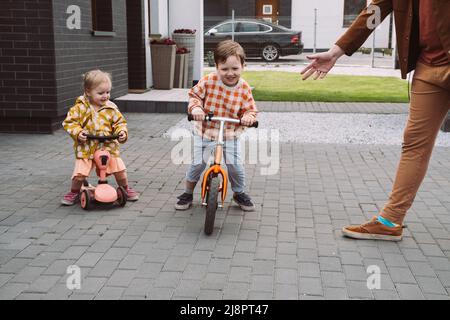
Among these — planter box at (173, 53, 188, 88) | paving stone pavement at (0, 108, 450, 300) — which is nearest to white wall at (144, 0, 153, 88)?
planter box at (173, 53, 188, 88)

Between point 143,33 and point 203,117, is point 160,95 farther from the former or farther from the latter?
point 203,117

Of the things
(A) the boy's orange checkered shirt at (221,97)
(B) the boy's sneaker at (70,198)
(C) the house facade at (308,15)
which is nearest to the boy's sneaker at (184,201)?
(A) the boy's orange checkered shirt at (221,97)

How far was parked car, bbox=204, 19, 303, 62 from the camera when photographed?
25297 mm

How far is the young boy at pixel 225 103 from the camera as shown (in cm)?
475

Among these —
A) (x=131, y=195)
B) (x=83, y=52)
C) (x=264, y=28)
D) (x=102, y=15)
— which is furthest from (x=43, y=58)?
(x=264, y=28)

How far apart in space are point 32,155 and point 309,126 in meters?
4.39

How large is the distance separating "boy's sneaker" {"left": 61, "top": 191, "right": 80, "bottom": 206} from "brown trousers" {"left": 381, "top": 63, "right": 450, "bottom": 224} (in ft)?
9.12

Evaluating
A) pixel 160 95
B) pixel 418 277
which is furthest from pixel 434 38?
pixel 160 95

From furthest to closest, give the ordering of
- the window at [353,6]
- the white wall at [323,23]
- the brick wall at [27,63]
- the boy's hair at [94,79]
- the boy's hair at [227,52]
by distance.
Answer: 1. the window at [353,6]
2. the white wall at [323,23]
3. the brick wall at [27,63]
4. the boy's hair at [94,79]
5. the boy's hair at [227,52]

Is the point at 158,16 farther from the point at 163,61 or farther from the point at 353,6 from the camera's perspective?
the point at 353,6

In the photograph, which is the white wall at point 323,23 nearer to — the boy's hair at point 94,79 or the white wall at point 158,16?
the white wall at point 158,16

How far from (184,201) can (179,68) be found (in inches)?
333

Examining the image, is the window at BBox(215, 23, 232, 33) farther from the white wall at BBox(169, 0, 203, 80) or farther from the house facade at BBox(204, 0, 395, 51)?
the white wall at BBox(169, 0, 203, 80)

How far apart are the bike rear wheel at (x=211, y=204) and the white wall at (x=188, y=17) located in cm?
1029
